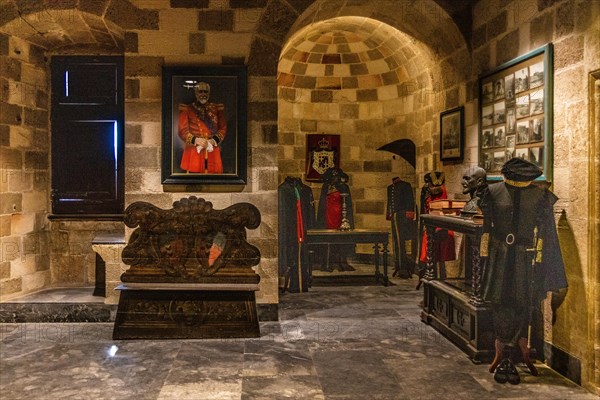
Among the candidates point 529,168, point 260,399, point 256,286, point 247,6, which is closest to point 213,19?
point 247,6

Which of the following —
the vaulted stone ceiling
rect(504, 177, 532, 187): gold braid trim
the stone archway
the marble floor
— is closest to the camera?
the marble floor

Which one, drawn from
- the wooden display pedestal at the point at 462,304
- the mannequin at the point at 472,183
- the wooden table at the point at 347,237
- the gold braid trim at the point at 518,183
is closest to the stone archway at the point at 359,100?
the wooden table at the point at 347,237

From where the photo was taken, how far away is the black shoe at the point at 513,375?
351 cm

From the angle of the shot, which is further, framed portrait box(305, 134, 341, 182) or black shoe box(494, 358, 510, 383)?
framed portrait box(305, 134, 341, 182)

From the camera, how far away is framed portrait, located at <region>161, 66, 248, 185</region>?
4.82 meters

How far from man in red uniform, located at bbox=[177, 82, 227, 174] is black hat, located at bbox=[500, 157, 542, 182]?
2317 millimetres

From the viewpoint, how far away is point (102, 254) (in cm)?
495

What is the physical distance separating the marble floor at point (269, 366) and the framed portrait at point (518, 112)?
1453 millimetres

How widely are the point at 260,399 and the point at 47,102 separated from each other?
3.85 m

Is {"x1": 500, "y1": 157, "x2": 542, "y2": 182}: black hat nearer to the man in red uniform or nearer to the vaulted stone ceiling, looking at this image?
the man in red uniform

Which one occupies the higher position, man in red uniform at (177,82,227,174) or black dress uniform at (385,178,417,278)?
man in red uniform at (177,82,227,174)

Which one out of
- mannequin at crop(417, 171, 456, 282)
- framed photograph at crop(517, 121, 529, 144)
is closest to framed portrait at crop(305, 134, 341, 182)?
mannequin at crop(417, 171, 456, 282)

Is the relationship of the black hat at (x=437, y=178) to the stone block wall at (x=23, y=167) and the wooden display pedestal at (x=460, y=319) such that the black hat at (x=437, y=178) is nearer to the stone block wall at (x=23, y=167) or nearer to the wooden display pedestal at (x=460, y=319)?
the wooden display pedestal at (x=460, y=319)

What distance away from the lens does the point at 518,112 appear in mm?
4371
